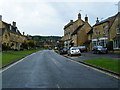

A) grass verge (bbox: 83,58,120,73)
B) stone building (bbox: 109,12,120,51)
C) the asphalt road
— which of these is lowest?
the asphalt road

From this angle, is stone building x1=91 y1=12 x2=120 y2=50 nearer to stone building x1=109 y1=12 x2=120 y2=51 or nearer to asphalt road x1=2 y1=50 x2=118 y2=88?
stone building x1=109 y1=12 x2=120 y2=51

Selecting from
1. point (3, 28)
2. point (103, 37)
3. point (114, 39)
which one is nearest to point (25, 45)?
point (3, 28)

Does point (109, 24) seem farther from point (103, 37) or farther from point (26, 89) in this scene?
point (26, 89)

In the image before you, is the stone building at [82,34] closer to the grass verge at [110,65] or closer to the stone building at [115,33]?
the stone building at [115,33]

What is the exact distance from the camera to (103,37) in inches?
1710

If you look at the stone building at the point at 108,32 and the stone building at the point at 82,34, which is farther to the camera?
the stone building at the point at 82,34

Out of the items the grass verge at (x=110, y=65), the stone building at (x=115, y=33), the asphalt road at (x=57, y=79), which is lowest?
the asphalt road at (x=57, y=79)

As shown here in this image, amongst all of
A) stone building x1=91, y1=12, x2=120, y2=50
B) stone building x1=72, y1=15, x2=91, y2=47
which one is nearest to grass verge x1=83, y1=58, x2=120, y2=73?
stone building x1=91, y1=12, x2=120, y2=50

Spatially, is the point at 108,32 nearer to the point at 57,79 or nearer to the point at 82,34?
the point at 82,34

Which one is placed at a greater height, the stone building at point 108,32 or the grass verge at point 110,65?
the stone building at point 108,32

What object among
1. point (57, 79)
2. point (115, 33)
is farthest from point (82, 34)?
point (57, 79)

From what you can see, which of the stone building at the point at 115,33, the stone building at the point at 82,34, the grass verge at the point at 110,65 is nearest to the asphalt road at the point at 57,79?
the grass verge at the point at 110,65

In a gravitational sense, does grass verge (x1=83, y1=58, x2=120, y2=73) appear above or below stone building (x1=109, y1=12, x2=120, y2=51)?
below

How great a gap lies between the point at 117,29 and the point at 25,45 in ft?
153
